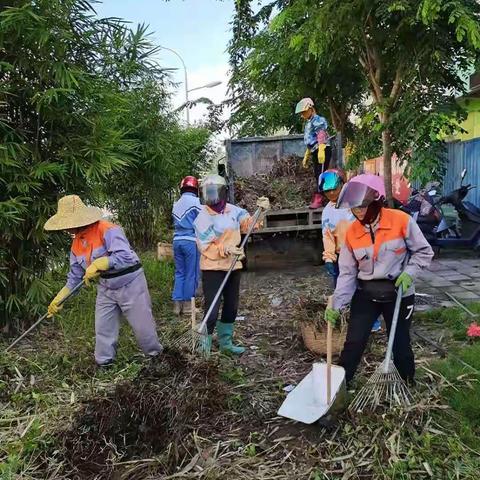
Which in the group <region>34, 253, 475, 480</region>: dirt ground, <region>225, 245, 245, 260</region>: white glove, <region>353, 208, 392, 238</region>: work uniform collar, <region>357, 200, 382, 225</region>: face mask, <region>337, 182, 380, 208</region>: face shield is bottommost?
<region>34, 253, 475, 480</region>: dirt ground

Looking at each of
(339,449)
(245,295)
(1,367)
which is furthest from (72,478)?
(245,295)

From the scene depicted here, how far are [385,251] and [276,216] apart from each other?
17.2ft

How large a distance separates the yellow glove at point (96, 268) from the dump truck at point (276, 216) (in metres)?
4.37

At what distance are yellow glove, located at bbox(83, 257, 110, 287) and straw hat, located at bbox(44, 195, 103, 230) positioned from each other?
306 mm

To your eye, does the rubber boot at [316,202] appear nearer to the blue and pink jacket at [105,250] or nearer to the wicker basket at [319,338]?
the wicker basket at [319,338]

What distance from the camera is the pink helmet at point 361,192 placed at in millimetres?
3264

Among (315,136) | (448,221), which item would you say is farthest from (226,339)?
(448,221)

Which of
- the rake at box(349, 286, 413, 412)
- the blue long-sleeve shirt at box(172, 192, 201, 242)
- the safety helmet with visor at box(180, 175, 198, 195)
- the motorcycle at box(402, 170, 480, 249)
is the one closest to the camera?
the rake at box(349, 286, 413, 412)

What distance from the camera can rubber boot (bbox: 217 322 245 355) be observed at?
4.82 m

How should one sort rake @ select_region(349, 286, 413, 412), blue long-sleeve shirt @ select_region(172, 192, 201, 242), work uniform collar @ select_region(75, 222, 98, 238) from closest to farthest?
rake @ select_region(349, 286, 413, 412)
work uniform collar @ select_region(75, 222, 98, 238)
blue long-sleeve shirt @ select_region(172, 192, 201, 242)

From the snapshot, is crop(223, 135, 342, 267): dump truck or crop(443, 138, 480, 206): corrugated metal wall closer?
crop(223, 135, 342, 267): dump truck

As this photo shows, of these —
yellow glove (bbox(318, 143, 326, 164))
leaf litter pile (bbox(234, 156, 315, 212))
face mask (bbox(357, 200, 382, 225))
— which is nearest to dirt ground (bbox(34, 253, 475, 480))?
face mask (bbox(357, 200, 382, 225))

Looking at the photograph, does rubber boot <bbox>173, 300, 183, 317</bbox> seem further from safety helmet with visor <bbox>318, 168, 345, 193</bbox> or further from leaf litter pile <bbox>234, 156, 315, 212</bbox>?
leaf litter pile <bbox>234, 156, 315, 212</bbox>

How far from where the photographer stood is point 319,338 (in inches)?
179
